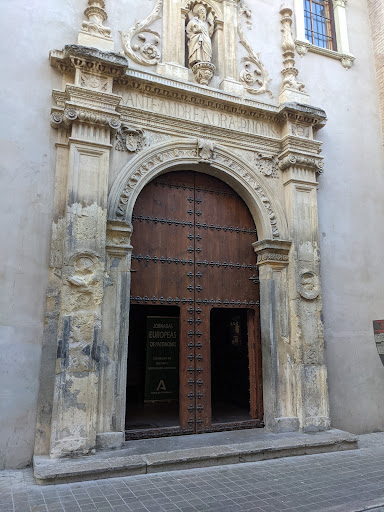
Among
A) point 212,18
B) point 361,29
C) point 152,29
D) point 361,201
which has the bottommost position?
point 361,201

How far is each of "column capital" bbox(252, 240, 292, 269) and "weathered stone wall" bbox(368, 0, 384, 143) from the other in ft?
12.1

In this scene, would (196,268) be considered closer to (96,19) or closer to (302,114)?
(302,114)

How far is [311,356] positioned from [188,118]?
394 cm

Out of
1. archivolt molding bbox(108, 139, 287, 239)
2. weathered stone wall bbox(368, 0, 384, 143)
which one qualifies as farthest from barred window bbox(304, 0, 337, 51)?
archivolt molding bbox(108, 139, 287, 239)

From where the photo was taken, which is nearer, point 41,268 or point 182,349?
point 41,268

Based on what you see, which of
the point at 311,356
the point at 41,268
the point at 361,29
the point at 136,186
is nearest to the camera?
the point at 41,268

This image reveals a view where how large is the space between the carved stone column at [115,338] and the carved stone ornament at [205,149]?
1640 millimetres

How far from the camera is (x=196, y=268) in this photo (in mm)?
6016

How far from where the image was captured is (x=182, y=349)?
18.8ft

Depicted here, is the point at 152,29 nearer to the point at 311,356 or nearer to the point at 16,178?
the point at 16,178

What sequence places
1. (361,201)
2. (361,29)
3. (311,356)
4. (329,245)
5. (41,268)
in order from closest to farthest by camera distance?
(41,268) → (311,356) → (329,245) → (361,201) → (361,29)

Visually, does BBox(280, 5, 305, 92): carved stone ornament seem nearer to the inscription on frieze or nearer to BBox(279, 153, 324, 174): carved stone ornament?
the inscription on frieze

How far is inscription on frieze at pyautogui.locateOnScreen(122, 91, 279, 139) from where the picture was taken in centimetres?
584

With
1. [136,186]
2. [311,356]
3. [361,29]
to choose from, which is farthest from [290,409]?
[361,29]
